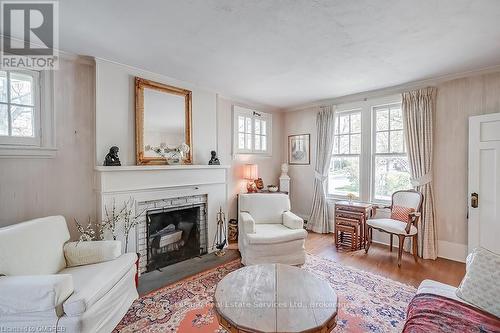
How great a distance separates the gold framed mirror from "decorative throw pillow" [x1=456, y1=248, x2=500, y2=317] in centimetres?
309

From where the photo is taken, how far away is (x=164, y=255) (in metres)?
3.11

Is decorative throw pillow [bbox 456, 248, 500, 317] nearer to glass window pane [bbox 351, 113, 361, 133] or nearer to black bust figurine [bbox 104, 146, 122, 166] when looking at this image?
glass window pane [bbox 351, 113, 361, 133]

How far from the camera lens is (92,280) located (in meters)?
1.75

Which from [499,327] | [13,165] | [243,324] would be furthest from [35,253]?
[499,327]

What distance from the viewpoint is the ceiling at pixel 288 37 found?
5.60 feet

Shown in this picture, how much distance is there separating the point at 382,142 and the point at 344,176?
2.89ft

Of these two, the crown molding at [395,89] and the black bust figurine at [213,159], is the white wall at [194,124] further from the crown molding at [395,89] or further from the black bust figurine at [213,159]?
the crown molding at [395,89]

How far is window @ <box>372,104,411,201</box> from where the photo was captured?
363 cm

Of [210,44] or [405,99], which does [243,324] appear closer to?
[210,44]

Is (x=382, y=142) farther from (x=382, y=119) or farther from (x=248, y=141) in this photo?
(x=248, y=141)

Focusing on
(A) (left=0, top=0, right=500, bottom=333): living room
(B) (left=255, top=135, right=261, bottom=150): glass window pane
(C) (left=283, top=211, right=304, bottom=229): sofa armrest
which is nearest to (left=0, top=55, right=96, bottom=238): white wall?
(A) (left=0, top=0, right=500, bottom=333): living room

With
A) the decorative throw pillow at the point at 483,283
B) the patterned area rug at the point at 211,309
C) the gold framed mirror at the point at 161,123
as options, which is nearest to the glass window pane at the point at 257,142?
the gold framed mirror at the point at 161,123

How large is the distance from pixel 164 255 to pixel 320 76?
127 inches

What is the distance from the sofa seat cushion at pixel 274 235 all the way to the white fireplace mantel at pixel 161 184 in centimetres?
90
